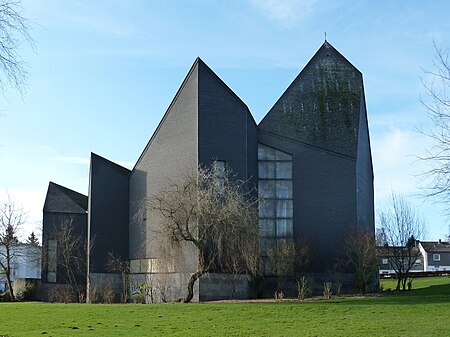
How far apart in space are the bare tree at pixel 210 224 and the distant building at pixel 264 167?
4661mm

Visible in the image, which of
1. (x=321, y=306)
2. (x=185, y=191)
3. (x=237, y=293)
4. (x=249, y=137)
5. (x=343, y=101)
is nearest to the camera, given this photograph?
(x=321, y=306)

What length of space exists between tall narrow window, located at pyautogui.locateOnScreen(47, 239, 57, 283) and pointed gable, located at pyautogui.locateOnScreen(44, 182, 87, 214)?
2513mm

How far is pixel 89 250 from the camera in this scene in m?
47.1

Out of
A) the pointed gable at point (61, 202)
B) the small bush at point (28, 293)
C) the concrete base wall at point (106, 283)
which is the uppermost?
the pointed gable at point (61, 202)

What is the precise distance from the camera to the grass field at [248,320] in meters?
19.0

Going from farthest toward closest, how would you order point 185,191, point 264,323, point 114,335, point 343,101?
1. point 343,101
2. point 185,191
3. point 264,323
4. point 114,335

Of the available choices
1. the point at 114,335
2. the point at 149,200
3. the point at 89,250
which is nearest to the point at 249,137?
the point at 149,200

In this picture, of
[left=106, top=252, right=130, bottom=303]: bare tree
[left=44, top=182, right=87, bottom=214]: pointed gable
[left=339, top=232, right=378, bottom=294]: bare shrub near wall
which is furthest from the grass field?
[left=44, top=182, right=87, bottom=214]: pointed gable

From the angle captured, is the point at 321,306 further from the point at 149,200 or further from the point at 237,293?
the point at 149,200

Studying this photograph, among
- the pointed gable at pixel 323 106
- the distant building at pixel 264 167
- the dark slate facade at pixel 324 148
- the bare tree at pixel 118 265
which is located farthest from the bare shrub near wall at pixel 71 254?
the pointed gable at pixel 323 106

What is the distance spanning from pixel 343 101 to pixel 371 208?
10.0 metres

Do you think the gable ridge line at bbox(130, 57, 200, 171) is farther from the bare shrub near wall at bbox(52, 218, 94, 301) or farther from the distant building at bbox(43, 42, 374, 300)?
the bare shrub near wall at bbox(52, 218, 94, 301)

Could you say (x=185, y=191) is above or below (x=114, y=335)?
above

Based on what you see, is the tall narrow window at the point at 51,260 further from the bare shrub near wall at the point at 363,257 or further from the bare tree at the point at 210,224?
the bare shrub near wall at the point at 363,257
